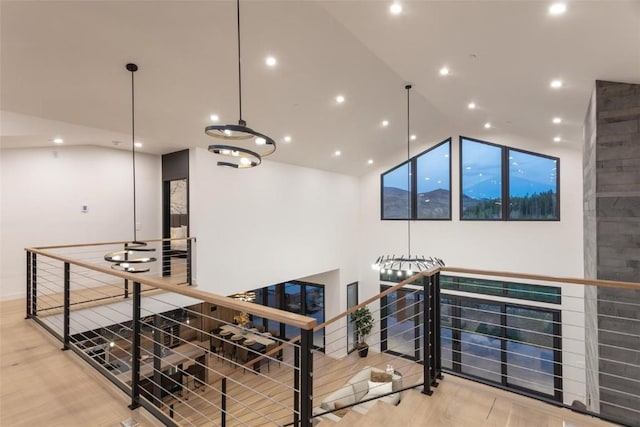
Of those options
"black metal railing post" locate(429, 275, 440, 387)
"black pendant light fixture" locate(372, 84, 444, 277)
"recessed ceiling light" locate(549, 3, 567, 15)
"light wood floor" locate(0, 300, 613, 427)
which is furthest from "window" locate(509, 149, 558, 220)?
"black metal railing post" locate(429, 275, 440, 387)

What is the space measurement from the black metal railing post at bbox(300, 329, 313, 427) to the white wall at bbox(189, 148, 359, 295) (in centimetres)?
510

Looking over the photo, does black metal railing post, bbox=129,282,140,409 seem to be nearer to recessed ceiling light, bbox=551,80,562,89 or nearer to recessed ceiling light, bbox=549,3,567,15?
recessed ceiling light, bbox=549,3,567,15

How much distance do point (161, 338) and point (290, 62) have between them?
19.4ft

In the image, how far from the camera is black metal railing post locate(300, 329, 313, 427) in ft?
4.83

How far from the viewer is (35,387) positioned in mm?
2625

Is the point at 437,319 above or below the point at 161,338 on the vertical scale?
above

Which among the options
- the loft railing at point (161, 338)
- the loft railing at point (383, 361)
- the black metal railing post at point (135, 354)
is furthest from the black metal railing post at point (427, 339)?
the black metal railing post at point (135, 354)

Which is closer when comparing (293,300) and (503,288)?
(503,288)

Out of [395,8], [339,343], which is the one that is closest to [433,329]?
[395,8]

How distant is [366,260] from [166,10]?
853 cm

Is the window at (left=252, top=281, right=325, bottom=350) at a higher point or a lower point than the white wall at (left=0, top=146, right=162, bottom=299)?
lower

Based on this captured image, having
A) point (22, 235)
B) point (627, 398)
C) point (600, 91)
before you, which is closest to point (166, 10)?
point (600, 91)

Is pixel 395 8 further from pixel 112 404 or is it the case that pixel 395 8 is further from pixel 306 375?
pixel 112 404

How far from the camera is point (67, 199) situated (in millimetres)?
6051
